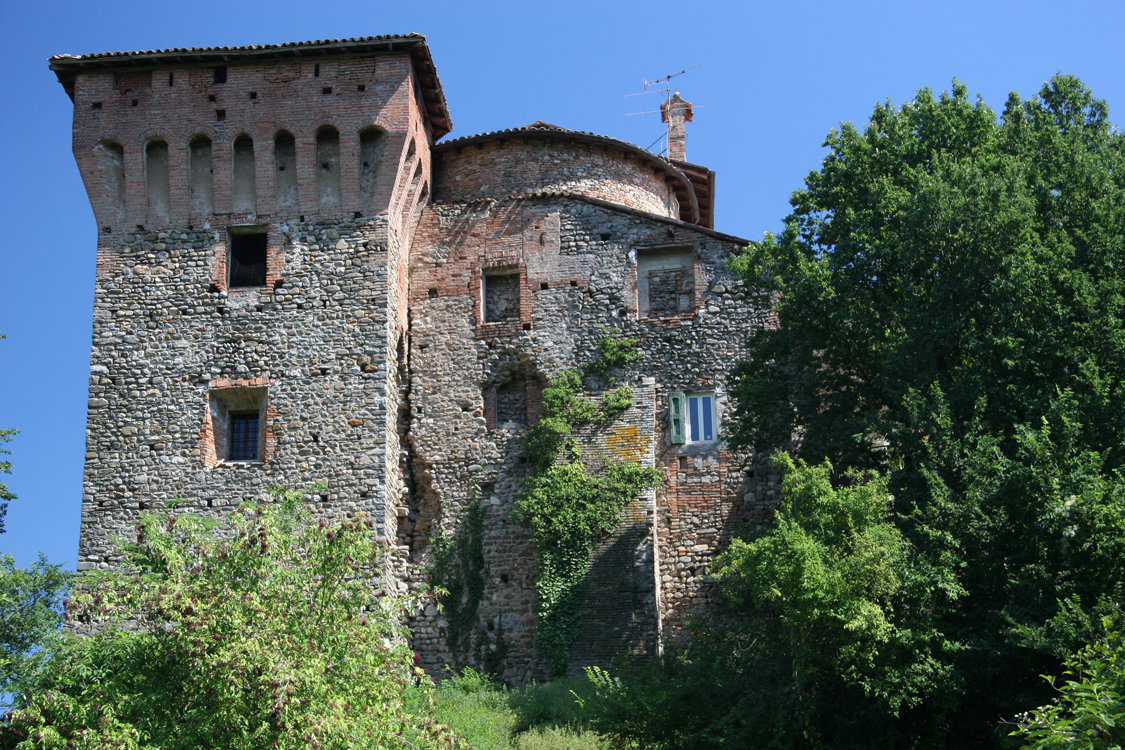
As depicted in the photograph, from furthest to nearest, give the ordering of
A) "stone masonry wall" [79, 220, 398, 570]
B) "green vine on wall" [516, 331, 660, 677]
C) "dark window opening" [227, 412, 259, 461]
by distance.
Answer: "dark window opening" [227, 412, 259, 461], "stone masonry wall" [79, 220, 398, 570], "green vine on wall" [516, 331, 660, 677]

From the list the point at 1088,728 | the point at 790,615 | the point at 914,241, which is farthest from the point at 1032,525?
the point at 1088,728

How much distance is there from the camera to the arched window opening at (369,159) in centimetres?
2420

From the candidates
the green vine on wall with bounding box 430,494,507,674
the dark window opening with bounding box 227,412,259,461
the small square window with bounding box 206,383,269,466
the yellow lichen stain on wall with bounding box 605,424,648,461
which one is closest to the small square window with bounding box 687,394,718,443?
the yellow lichen stain on wall with bounding box 605,424,648,461

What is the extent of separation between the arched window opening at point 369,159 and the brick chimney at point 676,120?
922 centimetres

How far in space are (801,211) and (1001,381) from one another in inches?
189

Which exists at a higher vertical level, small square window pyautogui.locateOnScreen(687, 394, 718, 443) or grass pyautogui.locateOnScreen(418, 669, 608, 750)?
small square window pyautogui.locateOnScreen(687, 394, 718, 443)

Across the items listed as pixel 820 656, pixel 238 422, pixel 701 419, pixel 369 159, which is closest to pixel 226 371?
pixel 238 422

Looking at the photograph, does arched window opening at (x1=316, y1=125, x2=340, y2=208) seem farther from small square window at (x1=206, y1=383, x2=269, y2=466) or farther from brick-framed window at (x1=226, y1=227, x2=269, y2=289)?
small square window at (x1=206, y1=383, x2=269, y2=466)

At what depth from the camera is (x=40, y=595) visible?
62.5ft

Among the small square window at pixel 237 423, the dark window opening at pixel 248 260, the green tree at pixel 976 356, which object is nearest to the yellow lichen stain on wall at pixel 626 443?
the green tree at pixel 976 356

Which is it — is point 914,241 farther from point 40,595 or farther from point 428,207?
point 40,595

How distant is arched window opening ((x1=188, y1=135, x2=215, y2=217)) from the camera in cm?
2452

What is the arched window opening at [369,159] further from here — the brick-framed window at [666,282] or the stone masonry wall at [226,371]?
the brick-framed window at [666,282]

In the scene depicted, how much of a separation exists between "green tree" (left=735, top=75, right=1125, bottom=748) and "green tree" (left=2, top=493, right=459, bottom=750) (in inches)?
296
